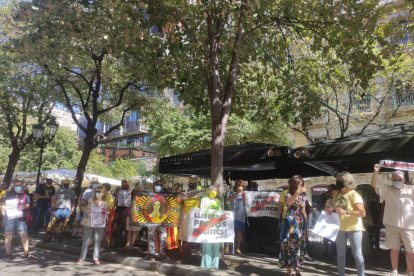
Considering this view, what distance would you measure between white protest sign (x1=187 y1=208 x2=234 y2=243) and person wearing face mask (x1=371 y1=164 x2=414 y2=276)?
292 centimetres

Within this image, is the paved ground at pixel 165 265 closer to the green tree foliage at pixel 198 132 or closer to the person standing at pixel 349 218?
the person standing at pixel 349 218

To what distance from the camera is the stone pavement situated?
8.12 m

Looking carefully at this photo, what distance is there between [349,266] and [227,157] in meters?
4.11

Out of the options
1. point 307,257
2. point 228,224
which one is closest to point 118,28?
point 228,224

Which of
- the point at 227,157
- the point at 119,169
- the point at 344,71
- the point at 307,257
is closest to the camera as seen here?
the point at 307,257

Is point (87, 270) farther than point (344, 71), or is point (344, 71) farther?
point (344, 71)

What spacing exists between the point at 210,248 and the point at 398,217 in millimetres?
3428

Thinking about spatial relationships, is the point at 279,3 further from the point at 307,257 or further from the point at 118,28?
the point at 307,257

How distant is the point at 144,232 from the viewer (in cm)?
1153

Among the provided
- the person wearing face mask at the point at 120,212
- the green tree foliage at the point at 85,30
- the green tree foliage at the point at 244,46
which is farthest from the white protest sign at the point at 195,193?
the green tree foliage at the point at 85,30

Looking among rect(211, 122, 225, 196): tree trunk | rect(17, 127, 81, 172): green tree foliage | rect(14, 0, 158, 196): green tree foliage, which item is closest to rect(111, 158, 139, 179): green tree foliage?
rect(17, 127, 81, 172): green tree foliage

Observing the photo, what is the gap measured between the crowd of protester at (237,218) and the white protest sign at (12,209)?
22 mm

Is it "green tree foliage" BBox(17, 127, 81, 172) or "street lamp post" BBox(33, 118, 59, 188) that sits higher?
"green tree foliage" BBox(17, 127, 81, 172)

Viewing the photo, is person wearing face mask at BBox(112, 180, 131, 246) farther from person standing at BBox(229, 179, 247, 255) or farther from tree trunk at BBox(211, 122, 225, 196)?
tree trunk at BBox(211, 122, 225, 196)
